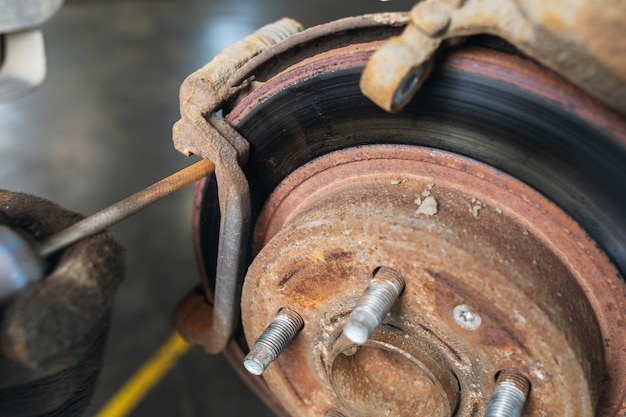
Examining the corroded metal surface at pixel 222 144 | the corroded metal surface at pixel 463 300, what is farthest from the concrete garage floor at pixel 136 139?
the corroded metal surface at pixel 463 300

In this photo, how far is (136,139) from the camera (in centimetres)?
201

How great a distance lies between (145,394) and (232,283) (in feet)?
3.12

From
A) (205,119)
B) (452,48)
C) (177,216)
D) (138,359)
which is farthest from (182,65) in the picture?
(452,48)

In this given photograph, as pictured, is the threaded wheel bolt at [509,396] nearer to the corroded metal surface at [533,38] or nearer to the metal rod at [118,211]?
the corroded metal surface at [533,38]

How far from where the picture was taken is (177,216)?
1.81 metres

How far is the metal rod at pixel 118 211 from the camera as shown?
20.8 inches

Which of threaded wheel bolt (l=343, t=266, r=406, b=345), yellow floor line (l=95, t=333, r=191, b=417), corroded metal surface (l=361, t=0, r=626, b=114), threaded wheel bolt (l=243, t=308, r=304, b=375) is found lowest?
yellow floor line (l=95, t=333, r=191, b=417)

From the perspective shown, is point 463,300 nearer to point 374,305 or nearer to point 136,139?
point 374,305

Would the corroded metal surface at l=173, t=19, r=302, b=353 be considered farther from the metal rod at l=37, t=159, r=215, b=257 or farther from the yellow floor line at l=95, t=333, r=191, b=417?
the yellow floor line at l=95, t=333, r=191, b=417

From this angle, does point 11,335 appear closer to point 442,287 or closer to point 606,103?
point 442,287

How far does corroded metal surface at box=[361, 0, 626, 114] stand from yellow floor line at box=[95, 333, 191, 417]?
1.19 metres

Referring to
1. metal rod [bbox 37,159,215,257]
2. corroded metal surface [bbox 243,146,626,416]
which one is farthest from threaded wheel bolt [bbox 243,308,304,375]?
metal rod [bbox 37,159,215,257]

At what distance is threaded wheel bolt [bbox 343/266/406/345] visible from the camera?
19.9 inches

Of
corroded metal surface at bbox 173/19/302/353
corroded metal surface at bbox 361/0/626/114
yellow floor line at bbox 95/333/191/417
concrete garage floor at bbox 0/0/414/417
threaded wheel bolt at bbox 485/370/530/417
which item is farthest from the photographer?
concrete garage floor at bbox 0/0/414/417
